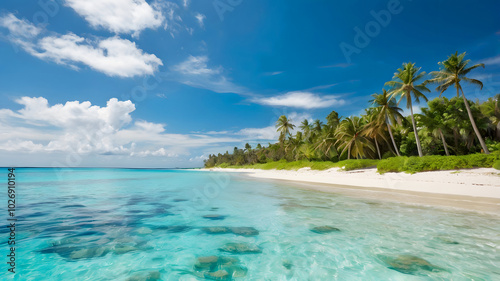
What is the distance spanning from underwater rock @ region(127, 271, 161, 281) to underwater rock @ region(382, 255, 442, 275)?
4.20 m

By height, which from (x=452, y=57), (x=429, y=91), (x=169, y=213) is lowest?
(x=169, y=213)

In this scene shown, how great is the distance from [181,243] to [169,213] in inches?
160

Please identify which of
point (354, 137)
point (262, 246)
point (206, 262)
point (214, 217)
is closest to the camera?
point (206, 262)

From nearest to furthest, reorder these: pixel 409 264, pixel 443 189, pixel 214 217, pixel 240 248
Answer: pixel 409 264 < pixel 240 248 < pixel 214 217 < pixel 443 189

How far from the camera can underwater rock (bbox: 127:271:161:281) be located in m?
3.76

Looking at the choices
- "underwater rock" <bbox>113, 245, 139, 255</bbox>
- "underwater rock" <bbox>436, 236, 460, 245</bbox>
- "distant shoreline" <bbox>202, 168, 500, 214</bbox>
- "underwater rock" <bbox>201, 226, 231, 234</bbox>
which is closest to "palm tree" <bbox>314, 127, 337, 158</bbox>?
"distant shoreline" <bbox>202, 168, 500, 214</bbox>

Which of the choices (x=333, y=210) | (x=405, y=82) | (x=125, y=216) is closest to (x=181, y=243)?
(x=125, y=216)

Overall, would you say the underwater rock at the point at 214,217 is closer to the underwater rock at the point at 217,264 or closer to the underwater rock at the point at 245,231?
the underwater rock at the point at 245,231

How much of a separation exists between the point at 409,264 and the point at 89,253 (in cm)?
647

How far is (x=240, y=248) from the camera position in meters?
5.17

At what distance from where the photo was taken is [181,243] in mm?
5617

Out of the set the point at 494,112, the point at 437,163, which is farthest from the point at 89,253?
the point at 494,112

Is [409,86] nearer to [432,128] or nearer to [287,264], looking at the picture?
[432,128]

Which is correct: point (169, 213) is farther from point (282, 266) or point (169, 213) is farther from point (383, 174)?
point (383, 174)
